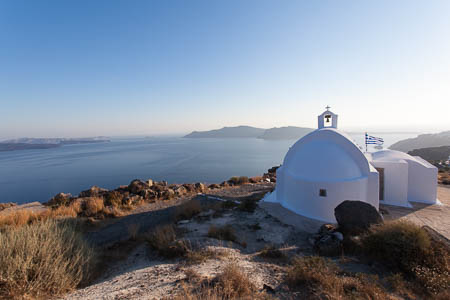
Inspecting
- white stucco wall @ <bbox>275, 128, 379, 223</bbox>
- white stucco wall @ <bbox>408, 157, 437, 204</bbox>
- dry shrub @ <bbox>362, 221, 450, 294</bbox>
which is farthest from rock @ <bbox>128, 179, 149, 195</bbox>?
white stucco wall @ <bbox>408, 157, 437, 204</bbox>

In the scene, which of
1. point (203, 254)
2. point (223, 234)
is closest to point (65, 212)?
point (223, 234)

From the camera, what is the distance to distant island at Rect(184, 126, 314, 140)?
4316 inches

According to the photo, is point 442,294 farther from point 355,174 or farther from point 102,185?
point 102,185

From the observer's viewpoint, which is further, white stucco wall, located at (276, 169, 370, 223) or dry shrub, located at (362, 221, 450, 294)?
white stucco wall, located at (276, 169, 370, 223)

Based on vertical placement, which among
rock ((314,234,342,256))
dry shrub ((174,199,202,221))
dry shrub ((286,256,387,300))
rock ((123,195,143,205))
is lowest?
rock ((123,195,143,205))

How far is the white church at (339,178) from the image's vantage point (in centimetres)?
622

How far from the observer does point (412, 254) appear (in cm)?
340

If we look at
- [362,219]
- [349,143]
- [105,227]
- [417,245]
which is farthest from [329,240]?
[105,227]

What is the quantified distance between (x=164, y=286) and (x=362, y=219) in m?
4.74

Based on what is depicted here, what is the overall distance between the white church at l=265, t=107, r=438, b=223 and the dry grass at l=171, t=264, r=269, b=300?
4423 millimetres

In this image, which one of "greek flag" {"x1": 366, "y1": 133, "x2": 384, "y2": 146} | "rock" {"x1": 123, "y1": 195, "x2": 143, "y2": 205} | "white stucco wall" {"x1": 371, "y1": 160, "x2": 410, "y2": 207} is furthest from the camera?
"greek flag" {"x1": 366, "y1": 133, "x2": 384, "y2": 146}

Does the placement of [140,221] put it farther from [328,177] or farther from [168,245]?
[328,177]

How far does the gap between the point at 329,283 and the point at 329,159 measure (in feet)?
15.0

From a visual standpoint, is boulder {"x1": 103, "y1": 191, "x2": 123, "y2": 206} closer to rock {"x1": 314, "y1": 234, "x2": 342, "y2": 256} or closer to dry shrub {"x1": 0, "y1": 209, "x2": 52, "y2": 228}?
dry shrub {"x1": 0, "y1": 209, "x2": 52, "y2": 228}
